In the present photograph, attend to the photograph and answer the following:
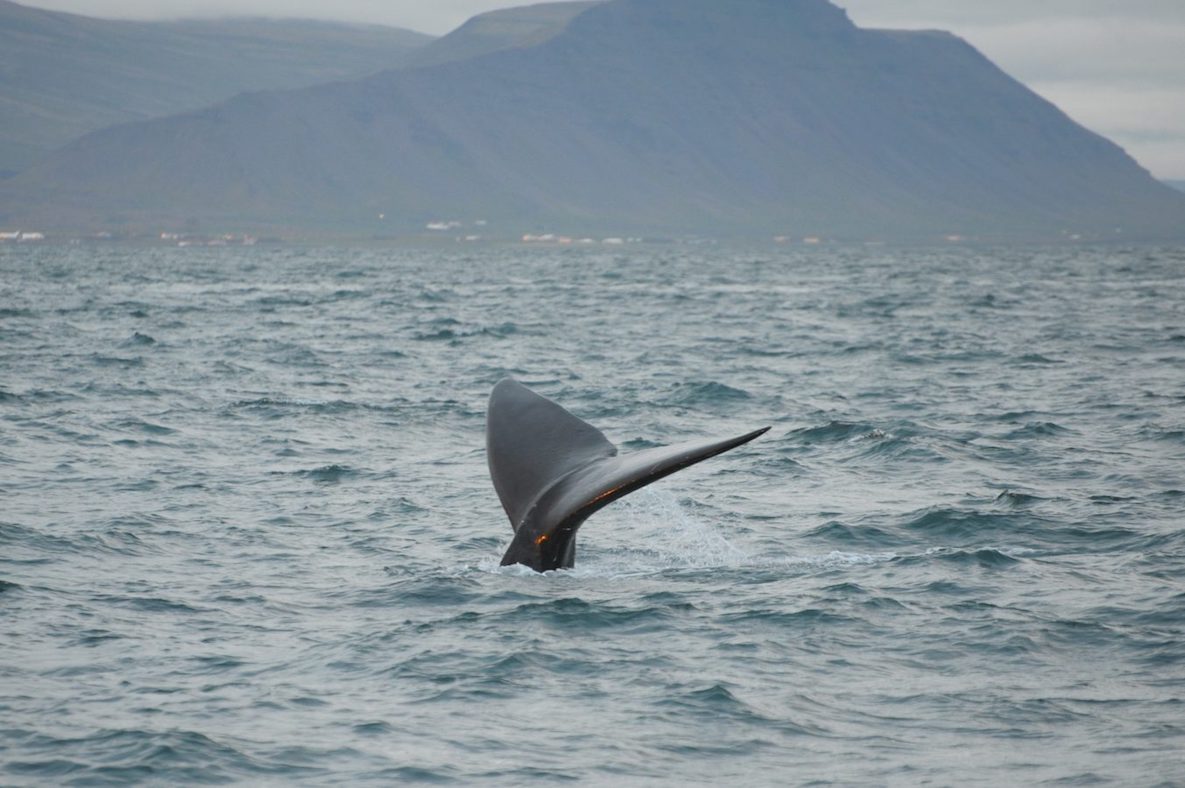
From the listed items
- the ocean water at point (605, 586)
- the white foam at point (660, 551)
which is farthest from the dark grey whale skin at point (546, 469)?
the white foam at point (660, 551)

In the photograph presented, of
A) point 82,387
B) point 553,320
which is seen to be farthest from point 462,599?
point 553,320

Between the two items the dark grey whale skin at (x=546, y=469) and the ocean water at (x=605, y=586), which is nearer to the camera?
the ocean water at (x=605, y=586)

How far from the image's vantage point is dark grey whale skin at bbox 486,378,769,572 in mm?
10062

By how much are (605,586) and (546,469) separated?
1.42m

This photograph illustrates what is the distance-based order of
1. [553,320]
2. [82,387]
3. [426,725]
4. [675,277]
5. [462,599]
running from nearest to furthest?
[426,725] → [462,599] → [82,387] → [553,320] → [675,277]

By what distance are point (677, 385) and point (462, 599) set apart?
582 inches

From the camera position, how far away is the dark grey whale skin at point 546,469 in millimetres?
10062

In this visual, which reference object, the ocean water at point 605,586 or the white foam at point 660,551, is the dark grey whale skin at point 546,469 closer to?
the ocean water at point 605,586

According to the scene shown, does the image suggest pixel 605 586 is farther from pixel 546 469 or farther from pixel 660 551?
pixel 660 551

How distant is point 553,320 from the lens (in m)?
44.0

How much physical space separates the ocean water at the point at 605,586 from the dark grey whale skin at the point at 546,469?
52 cm

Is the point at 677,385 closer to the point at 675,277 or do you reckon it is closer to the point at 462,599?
the point at 462,599

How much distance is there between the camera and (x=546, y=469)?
10.7 metres

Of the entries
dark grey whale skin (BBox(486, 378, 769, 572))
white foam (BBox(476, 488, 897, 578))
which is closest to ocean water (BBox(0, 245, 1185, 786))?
white foam (BBox(476, 488, 897, 578))
